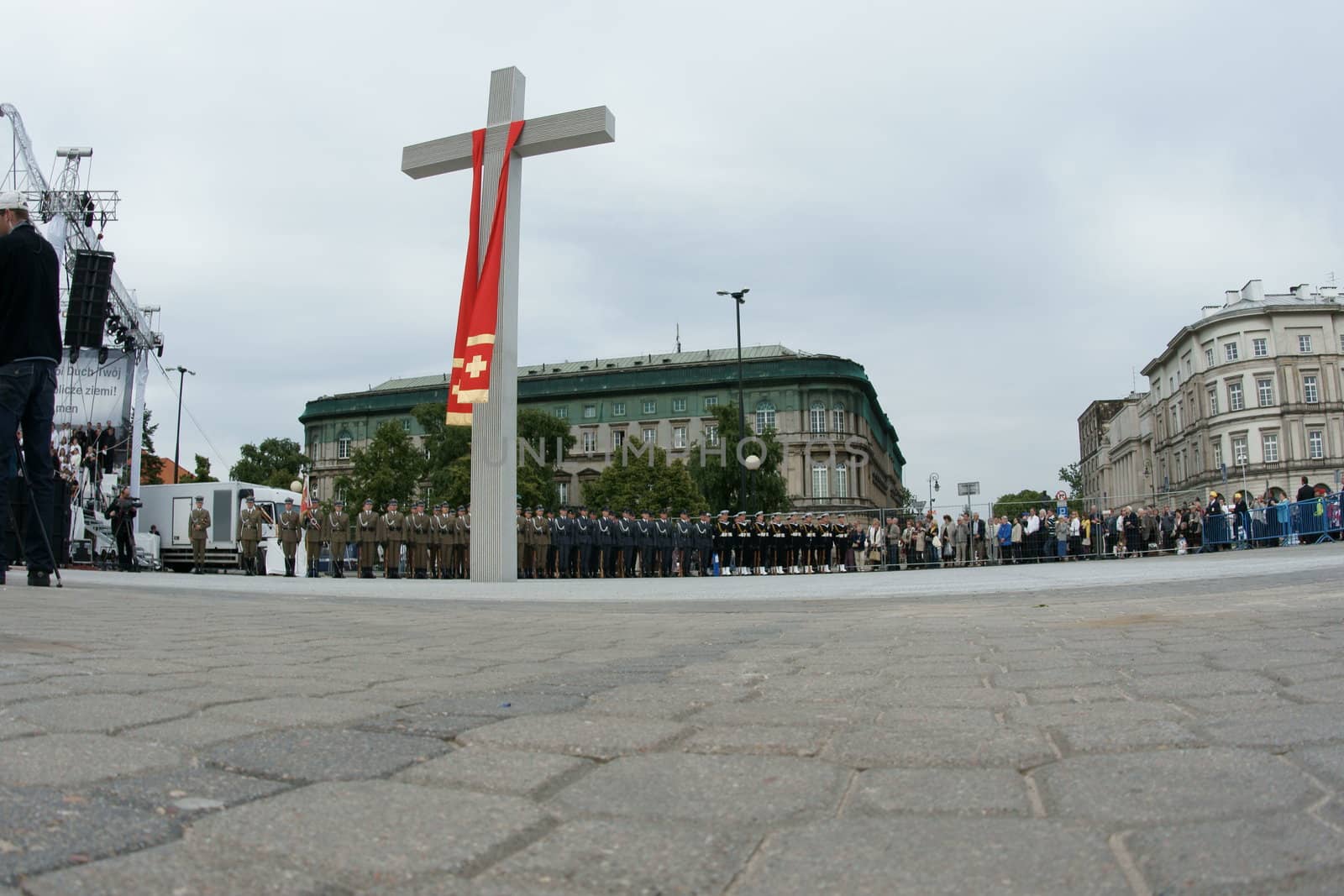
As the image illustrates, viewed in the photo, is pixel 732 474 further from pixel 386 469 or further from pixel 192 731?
pixel 192 731

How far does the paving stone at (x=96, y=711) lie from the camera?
2391 mm

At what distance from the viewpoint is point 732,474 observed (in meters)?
53.2

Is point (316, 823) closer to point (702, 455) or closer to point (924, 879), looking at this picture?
point (924, 879)

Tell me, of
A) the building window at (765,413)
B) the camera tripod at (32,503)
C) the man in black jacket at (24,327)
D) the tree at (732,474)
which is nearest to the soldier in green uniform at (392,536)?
the camera tripod at (32,503)

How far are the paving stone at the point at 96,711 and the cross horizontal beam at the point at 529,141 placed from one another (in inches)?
564

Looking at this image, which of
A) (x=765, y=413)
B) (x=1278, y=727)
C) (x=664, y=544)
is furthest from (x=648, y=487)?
(x=1278, y=727)

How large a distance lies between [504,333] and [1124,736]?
48.1 ft

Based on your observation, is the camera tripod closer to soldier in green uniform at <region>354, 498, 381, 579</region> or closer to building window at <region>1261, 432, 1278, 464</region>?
soldier in green uniform at <region>354, 498, 381, 579</region>

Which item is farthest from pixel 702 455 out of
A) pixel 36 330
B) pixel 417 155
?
pixel 36 330

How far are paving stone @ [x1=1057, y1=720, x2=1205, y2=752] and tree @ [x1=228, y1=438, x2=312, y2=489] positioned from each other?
291 ft

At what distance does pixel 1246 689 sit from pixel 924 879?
2209 mm

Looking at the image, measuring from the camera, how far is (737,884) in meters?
1.39

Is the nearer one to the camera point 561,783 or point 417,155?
point 561,783

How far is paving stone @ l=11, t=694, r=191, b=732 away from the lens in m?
2.39
